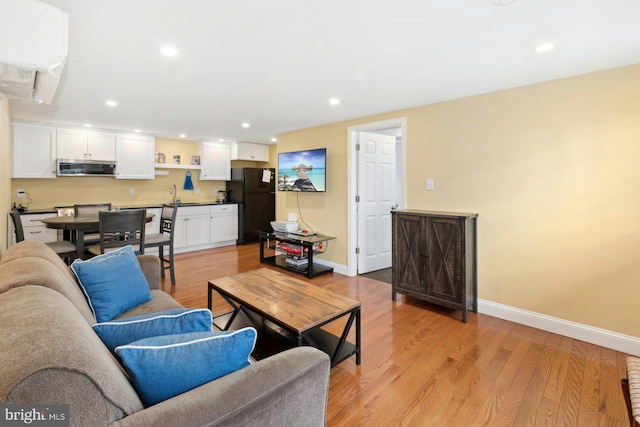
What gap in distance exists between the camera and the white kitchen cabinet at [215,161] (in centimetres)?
618

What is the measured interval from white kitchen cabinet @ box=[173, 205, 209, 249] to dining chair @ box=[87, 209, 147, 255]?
2081 millimetres

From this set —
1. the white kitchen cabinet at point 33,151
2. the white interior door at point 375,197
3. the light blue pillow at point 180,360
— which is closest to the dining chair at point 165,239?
the white kitchen cabinet at point 33,151

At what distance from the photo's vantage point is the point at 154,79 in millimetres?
2684

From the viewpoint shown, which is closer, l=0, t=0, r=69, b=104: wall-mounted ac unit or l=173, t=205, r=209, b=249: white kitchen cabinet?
l=0, t=0, r=69, b=104: wall-mounted ac unit

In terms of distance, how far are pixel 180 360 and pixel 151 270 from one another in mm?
1826

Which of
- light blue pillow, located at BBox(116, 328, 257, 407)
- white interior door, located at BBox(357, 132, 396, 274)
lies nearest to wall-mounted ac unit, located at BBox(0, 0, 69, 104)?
light blue pillow, located at BBox(116, 328, 257, 407)

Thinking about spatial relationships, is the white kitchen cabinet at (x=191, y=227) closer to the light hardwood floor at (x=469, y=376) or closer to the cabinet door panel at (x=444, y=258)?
the light hardwood floor at (x=469, y=376)

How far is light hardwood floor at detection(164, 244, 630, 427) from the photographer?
66.6 inches

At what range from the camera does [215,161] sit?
6.31m

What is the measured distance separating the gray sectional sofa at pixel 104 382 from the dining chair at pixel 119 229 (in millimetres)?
2316

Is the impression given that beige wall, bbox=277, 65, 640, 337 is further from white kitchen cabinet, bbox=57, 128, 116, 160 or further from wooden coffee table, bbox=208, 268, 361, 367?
white kitchen cabinet, bbox=57, 128, 116, 160

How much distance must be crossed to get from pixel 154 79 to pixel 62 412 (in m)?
2.77

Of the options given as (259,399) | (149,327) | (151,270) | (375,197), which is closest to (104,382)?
(259,399)

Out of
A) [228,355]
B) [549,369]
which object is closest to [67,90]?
[228,355]
